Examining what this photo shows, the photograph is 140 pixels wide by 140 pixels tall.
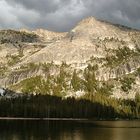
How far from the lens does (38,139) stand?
138000 mm

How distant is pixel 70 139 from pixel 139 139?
28.8 metres

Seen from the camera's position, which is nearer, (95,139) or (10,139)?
(10,139)

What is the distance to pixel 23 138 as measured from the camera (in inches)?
5531

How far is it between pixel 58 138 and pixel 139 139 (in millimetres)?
33880

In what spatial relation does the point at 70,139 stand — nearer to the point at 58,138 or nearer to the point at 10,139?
the point at 58,138

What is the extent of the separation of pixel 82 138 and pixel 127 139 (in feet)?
62.1

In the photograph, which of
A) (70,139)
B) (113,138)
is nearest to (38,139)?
(70,139)

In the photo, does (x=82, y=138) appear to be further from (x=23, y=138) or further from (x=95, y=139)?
(x=23, y=138)

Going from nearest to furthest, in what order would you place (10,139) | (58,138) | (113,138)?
(10,139) < (58,138) < (113,138)

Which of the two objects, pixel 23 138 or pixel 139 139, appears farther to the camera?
pixel 139 139

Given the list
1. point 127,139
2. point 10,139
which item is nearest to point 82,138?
point 127,139

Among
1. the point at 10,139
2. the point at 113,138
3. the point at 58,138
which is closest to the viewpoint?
the point at 10,139

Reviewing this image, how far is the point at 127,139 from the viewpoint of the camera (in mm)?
151125

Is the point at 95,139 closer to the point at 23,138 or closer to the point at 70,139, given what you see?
the point at 70,139
